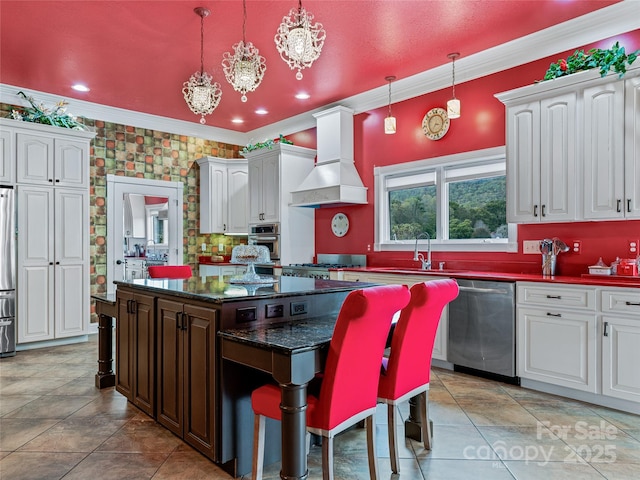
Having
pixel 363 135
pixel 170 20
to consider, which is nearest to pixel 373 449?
pixel 170 20

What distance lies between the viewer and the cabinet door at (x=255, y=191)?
626 centimetres

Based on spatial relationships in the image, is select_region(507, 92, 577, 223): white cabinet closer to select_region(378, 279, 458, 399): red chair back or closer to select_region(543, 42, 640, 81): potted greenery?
select_region(543, 42, 640, 81): potted greenery

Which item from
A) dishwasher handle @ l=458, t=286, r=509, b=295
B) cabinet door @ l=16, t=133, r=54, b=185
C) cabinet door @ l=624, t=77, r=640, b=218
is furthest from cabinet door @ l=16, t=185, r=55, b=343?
cabinet door @ l=624, t=77, r=640, b=218

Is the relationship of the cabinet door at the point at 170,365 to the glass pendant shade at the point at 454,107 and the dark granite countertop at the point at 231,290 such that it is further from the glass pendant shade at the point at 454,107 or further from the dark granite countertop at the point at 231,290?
the glass pendant shade at the point at 454,107

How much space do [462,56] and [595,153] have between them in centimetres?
162

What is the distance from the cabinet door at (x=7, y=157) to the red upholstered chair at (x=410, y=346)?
462 cm

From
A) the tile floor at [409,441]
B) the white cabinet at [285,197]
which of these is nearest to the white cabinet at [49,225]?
the tile floor at [409,441]

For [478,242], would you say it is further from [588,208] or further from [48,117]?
[48,117]

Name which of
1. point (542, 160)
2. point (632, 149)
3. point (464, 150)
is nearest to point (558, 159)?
point (542, 160)

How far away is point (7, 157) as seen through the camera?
4.64 m

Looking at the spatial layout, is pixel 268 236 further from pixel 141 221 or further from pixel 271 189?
pixel 141 221

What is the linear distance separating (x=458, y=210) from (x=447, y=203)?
0.16 metres

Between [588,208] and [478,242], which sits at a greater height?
[588,208]

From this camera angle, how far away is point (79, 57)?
4.22 m
